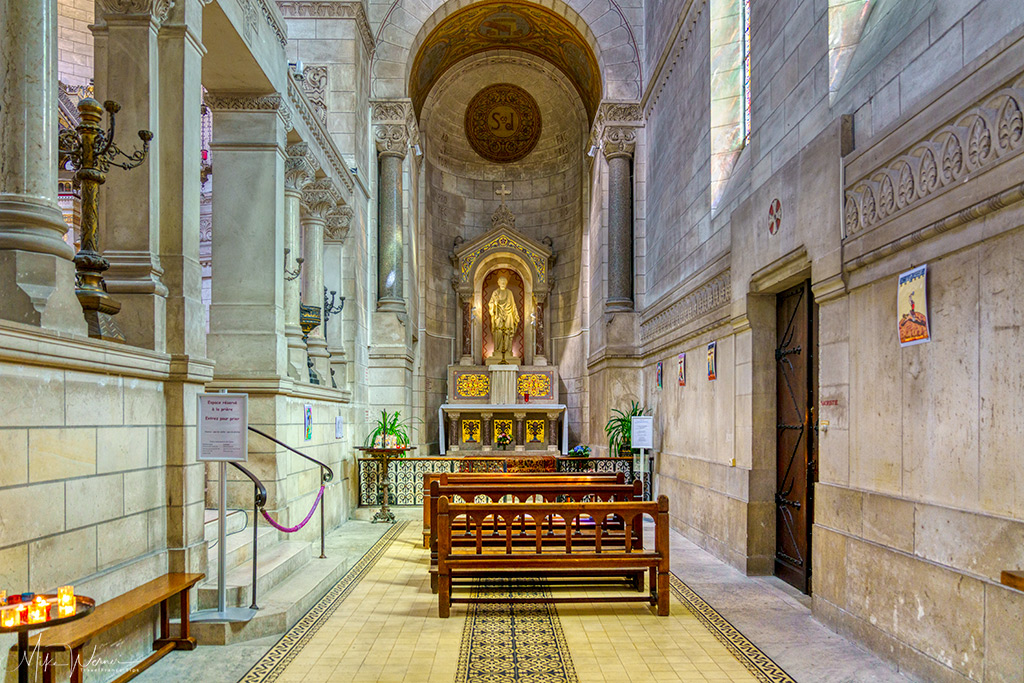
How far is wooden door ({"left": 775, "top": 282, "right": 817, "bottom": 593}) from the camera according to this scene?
290 inches

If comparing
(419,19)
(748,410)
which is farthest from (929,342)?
(419,19)

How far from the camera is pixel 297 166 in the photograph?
10.3 metres

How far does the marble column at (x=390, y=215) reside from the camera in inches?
630

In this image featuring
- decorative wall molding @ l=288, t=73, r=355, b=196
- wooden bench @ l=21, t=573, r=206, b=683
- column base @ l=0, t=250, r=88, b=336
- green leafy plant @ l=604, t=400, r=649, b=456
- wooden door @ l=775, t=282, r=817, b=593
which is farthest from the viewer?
green leafy plant @ l=604, t=400, r=649, b=456

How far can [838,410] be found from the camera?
625 centimetres

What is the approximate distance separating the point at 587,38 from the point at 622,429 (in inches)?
331

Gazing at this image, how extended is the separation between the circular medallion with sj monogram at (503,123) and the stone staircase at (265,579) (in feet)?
49.5

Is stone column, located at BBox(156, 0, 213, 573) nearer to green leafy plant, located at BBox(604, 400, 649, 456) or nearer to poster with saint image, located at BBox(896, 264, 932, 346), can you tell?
poster with saint image, located at BBox(896, 264, 932, 346)

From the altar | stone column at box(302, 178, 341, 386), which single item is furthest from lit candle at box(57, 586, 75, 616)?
the altar

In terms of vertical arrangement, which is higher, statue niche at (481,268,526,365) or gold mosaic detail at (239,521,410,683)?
statue niche at (481,268,526,365)

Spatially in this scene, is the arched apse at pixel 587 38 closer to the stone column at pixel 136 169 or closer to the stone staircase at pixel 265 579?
the stone column at pixel 136 169

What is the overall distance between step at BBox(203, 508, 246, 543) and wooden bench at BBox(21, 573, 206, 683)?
118 cm

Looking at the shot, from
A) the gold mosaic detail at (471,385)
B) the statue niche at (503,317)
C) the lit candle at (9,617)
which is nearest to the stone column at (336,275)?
the gold mosaic detail at (471,385)

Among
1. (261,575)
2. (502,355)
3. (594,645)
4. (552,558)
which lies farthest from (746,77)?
(502,355)
